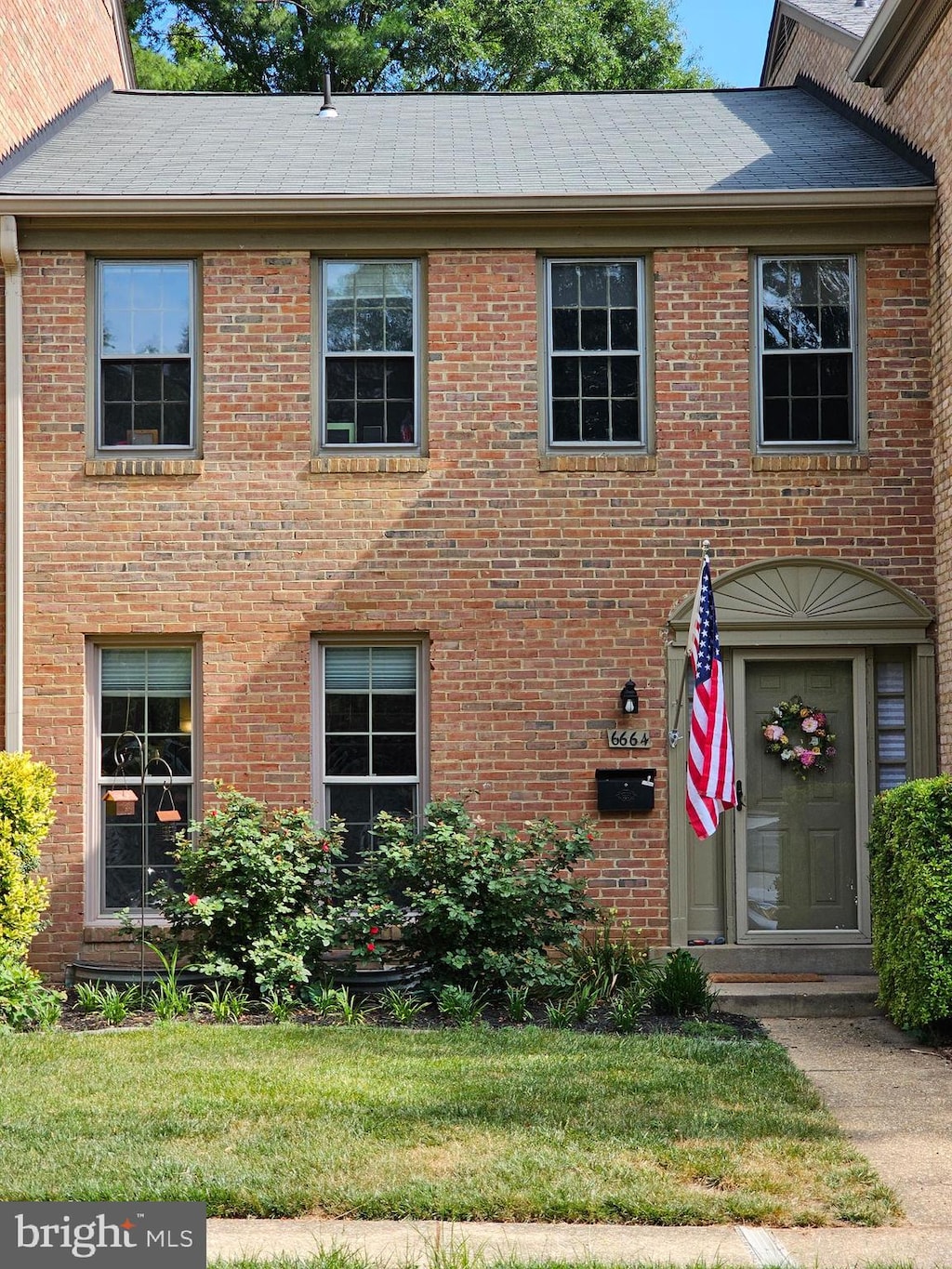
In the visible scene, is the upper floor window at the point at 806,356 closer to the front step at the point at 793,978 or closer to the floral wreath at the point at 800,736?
the floral wreath at the point at 800,736

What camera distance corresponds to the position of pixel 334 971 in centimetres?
928

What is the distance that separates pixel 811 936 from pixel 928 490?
3515 mm

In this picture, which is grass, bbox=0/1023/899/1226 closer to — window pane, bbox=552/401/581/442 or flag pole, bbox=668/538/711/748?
flag pole, bbox=668/538/711/748

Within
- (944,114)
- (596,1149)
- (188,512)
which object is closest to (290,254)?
(188,512)

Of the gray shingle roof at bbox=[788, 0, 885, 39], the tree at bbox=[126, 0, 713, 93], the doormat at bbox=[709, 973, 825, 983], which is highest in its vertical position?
the tree at bbox=[126, 0, 713, 93]

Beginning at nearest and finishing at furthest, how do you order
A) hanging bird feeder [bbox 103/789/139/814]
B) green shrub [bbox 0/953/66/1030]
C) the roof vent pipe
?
green shrub [bbox 0/953/66/1030], hanging bird feeder [bbox 103/789/139/814], the roof vent pipe

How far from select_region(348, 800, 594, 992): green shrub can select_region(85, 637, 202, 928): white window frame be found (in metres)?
1.78

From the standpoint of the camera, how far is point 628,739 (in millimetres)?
10359

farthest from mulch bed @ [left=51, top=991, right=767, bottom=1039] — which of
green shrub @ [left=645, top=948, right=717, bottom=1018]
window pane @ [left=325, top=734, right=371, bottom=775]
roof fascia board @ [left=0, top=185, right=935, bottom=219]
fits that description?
roof fascia board @ [left=0, top=185, right=935, bottom=219]

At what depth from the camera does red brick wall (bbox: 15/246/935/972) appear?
10.4m

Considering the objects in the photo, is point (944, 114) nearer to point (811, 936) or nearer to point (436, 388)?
point (436, 388)

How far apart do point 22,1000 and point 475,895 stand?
117 inches

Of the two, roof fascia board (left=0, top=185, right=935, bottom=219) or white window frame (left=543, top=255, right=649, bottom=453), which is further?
white window frame (left=543, top=255, right=649, bottom=453)

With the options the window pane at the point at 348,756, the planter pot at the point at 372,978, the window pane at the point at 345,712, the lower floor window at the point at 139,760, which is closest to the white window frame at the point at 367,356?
the window pane at the point at 345,712
